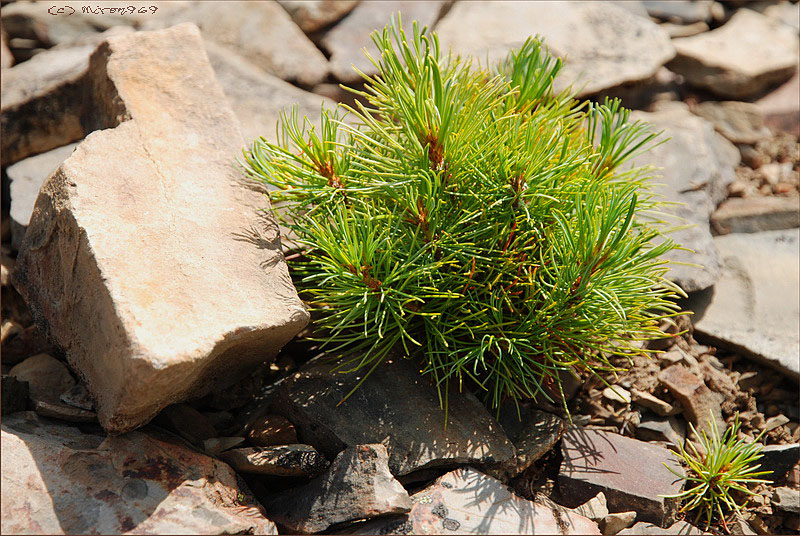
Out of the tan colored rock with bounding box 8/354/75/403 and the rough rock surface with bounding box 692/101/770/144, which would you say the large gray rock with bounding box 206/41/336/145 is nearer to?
the tan colored rock with bounding box 8/354/75/403

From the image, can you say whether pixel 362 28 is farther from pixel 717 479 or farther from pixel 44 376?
pixel 717 479

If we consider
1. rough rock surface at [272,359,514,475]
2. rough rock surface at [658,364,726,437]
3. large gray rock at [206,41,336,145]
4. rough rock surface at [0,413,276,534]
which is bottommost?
rough rock surface at [658,364,726,437]

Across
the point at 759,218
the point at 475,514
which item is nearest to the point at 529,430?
the point at 475,514

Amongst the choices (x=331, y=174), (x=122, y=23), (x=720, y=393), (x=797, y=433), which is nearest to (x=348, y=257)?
(x=331, y=174)

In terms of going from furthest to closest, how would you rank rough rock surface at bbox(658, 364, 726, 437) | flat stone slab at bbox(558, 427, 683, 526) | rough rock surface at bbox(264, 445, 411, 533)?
rough rock surface at bbox(658, 364, 726, 437), flat stone slab at bbox(558, 427, 683, 526), rough rock surface at bbox(264, 445, 411, 533)

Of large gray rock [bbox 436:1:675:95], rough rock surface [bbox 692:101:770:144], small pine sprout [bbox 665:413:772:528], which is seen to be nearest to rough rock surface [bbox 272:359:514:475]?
small pine sprout [bbox 665:413:772:528]

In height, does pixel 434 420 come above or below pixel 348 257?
below

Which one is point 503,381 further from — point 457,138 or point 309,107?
point 309,107
